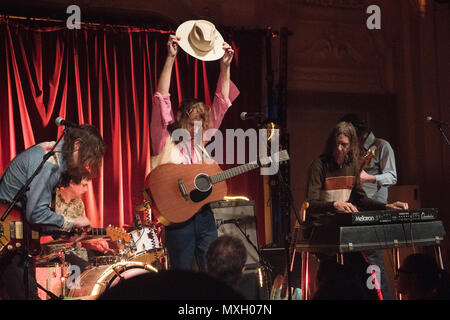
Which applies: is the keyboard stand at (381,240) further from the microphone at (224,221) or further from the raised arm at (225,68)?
the raised arm at (225,68)


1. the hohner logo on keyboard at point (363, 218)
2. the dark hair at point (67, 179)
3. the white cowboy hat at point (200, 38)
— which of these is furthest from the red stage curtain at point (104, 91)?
the hohner logo on keyboard at point (363, 218)

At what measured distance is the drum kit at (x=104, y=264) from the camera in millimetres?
4320

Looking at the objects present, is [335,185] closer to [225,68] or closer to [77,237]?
[225,68]

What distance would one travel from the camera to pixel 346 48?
7.46 m

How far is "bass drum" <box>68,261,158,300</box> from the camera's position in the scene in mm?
4207

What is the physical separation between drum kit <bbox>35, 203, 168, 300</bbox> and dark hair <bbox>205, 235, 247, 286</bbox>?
6.22 ft

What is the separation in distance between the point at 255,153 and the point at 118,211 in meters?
1.90

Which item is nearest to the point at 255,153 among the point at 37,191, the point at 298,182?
the point at 298,182

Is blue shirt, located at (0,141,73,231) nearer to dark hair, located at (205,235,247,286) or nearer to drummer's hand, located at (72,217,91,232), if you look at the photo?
drummer's hand, located at (72,217,91,232)

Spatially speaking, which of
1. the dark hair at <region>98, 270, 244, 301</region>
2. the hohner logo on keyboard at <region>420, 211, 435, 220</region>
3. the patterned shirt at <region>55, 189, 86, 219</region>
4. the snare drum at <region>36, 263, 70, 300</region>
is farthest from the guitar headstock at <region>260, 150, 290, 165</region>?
the dark hair at <region>98, 270, 244, 301</region>

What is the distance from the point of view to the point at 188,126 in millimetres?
3982
